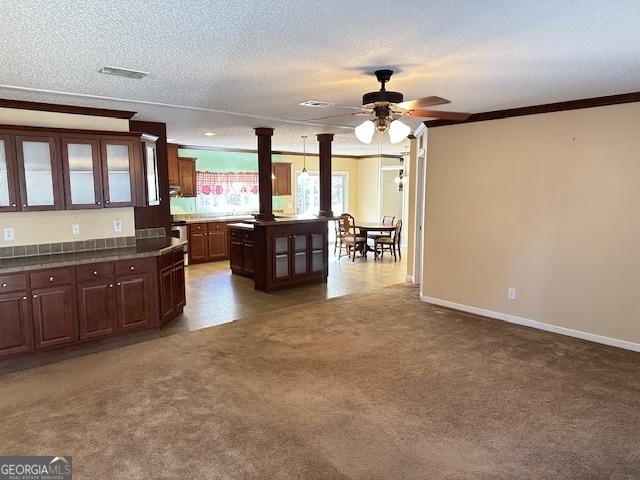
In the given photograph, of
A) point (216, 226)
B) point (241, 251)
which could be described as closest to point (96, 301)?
point (241, 251)

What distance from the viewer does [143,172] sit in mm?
4824

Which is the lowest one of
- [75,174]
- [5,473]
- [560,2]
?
[5,473]

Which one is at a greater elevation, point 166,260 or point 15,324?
point 166,260

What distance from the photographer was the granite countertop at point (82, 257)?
12.5ft

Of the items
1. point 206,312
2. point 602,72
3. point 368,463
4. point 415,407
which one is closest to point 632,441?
point 415,407

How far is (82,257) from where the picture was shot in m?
4.17

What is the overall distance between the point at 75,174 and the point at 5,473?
2807 millimetres

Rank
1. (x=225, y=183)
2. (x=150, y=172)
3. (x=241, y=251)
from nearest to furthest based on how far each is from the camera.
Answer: (x=150, y=172) → (x=241, y=251) → (x=225, y=183)

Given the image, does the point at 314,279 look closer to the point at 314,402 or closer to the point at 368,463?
the point at 314,402

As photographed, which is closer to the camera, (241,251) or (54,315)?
(54,315)

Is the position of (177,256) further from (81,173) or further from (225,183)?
(225,183)

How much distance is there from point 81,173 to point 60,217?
52cm

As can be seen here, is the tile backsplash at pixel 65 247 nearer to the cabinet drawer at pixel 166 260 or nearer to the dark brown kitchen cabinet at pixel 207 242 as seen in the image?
A: the cabinet drawer at pixel 166 260

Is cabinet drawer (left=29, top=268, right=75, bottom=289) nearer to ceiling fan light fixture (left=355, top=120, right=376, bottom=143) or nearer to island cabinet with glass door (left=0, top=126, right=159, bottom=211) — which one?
island cabinet with glass door (left=0, top=126, right=159, bottom=211)
